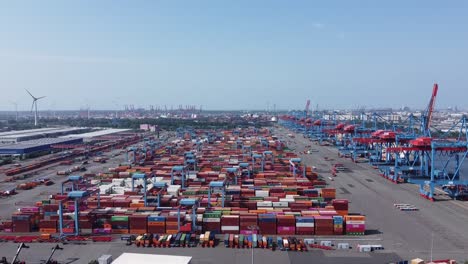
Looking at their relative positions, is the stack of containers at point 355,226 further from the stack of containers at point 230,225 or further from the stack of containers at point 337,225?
the stack of containers at point 230,225

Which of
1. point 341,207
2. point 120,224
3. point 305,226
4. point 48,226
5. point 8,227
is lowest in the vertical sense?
point 8,227

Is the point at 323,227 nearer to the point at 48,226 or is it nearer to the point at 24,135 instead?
the point at 48,226

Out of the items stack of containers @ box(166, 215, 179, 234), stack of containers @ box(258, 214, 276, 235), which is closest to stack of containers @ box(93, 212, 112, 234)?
stack of containers @ box(166, 215, 179, 234)

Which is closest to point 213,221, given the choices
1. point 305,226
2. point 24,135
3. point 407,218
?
point 305,226

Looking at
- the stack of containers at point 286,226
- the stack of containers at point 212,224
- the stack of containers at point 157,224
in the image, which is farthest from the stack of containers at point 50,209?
the stack of containers at point 286,226

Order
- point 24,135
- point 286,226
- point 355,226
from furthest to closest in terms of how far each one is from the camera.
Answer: point 24,135, point 286,226, point 355,226

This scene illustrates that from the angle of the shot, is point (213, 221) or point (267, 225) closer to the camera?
point (267, 225)

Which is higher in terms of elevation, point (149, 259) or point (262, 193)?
point (262, 193)
